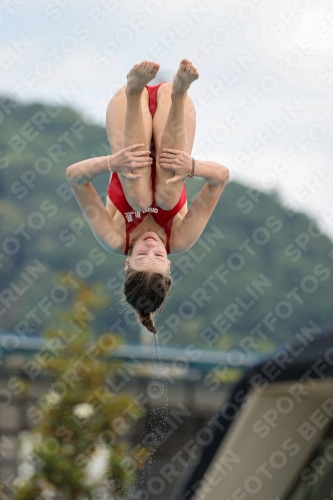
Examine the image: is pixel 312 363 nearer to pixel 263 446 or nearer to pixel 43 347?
pixel 263 446

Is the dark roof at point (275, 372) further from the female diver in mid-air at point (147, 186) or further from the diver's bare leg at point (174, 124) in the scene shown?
the diver's bare leg at point (174, 124)

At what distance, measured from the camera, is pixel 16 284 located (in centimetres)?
1571

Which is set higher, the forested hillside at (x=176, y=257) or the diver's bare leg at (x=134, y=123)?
the diver's bare leg at (x=134, y=123)

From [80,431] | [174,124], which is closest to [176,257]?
[80,431]

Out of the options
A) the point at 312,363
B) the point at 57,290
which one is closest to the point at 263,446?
the point at 312,363

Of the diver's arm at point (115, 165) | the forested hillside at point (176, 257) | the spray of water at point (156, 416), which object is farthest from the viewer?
the forested hillside at point (176, 257)

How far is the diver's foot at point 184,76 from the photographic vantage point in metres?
3.79

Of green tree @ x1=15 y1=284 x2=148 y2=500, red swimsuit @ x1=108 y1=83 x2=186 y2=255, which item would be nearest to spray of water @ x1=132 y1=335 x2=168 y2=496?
green tree @ x1=15 y1=284 x2=148 y2=500

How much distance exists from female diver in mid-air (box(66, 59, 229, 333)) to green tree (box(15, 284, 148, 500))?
10.4 feet

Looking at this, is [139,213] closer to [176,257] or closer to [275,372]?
[275,372]

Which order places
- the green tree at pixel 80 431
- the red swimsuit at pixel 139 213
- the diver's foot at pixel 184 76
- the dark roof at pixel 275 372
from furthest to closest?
the green tree at pixel 80 431 < the dark roof at pixel 275 372 < the red swimsuit at pixel 139 213 < the diver's foot at pixel 184 76

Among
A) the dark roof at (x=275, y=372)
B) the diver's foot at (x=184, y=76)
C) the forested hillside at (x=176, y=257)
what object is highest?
the diver's foot at (x=184, y=76)

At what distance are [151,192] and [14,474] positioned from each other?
4281mm

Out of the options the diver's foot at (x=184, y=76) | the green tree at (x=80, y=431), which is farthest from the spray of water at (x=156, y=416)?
the diver's foot at (x=184, y=76)
